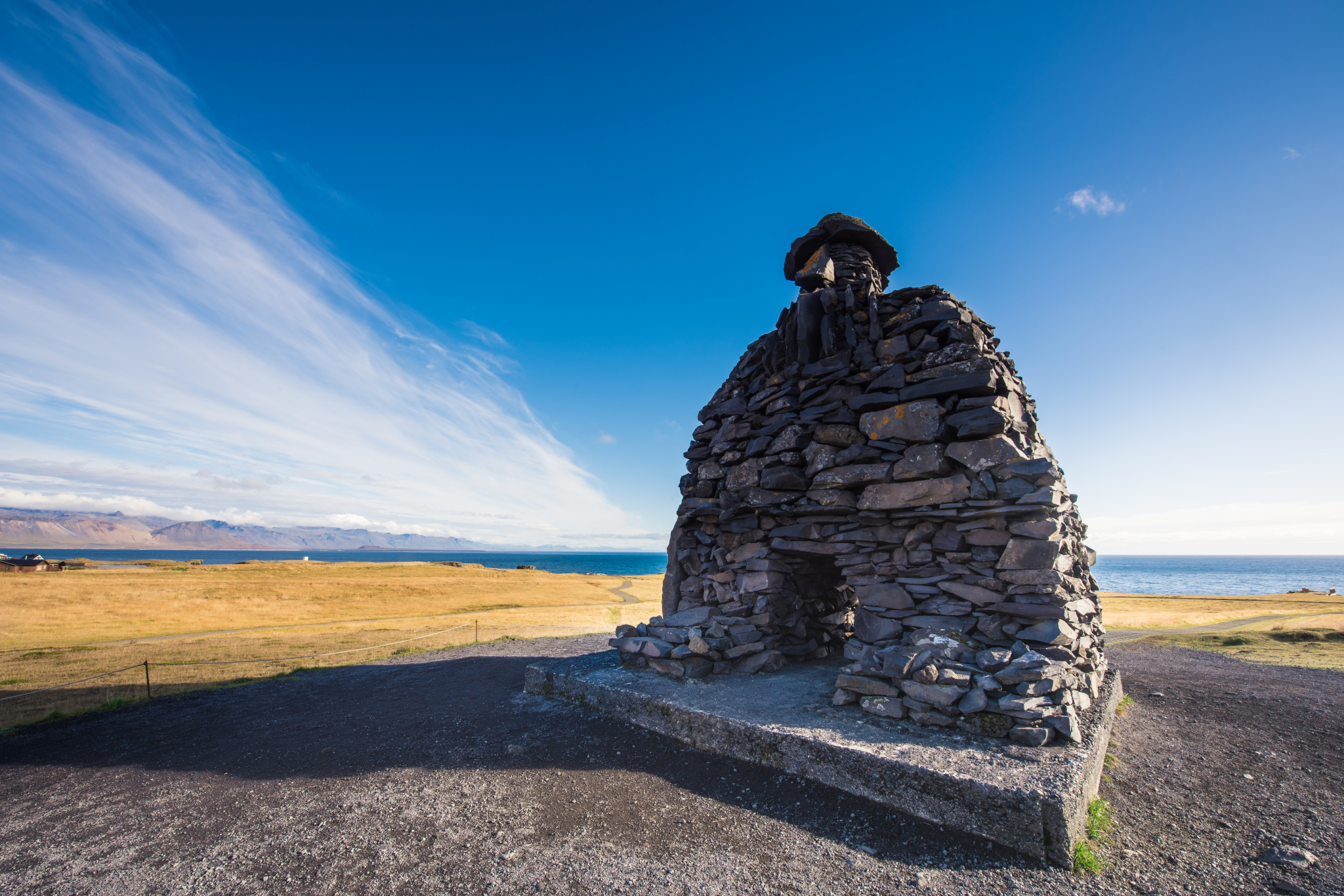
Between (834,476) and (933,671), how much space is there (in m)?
3.35

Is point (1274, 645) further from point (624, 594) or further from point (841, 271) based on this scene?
point (624, 594)

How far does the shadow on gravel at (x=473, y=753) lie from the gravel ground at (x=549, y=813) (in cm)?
3

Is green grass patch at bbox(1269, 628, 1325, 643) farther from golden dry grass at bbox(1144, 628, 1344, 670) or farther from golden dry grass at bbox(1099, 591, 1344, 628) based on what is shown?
golden dry grass at bbox(1099, 591, 1344, 628)

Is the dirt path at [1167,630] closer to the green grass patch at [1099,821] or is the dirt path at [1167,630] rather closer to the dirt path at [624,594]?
the green grass patch at [1099,821]

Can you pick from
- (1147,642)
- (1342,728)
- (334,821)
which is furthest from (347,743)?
(1147,642)

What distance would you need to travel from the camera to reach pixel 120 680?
11.3 meters

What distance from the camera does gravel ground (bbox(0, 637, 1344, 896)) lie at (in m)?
4.07

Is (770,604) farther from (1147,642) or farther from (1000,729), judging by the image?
(1147,642)

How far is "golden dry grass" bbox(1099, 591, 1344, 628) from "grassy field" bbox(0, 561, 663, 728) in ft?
86.9

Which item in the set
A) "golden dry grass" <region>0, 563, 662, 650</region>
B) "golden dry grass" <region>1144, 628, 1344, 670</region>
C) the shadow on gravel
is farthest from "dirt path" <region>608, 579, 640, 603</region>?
the shadow on gravel

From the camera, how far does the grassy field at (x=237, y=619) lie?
12266mm

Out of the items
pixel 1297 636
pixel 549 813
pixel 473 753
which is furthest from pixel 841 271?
pixel 1297 636

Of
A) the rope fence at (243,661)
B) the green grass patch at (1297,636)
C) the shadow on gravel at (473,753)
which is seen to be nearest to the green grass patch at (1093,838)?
the shadow on gravel at (473,753)

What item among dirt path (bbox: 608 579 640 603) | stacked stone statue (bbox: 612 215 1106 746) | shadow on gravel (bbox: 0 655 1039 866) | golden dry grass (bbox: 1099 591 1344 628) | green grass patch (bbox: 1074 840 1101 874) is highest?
stacked stone statue (bbox: 612 215 1106 746)
